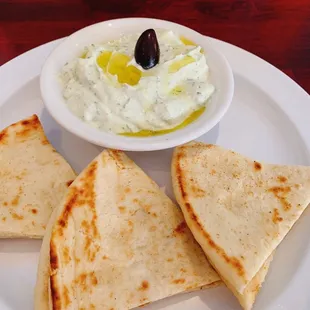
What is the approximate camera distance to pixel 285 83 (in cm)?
339

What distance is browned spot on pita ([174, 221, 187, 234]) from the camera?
99.5 inches

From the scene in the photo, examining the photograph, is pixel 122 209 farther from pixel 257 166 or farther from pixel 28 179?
pixel 257 166

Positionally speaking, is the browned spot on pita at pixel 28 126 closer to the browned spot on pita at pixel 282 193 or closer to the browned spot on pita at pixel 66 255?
the browned spot on pita at pixel 66 255

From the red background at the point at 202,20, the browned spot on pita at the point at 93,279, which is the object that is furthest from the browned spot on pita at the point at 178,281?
the red background at the point at 202,20

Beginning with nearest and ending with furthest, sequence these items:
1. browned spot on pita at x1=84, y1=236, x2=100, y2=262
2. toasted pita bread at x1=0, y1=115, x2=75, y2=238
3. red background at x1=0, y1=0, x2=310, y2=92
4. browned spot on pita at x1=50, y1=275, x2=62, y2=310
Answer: browned spot on pita at x1=50, y1=275, x2=62, y2=310 → browned spot on pita at x1=84, y1=236, x2=100, y2=262 → toasted pita bread at x1=0, y1=115, x2=75, y2=238 → red background at x1=0, y1=0, x2=310, y2=92

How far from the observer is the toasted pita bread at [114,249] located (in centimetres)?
223

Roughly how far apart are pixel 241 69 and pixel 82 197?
1714 mm

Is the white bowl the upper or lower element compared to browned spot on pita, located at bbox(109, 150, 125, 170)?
upper

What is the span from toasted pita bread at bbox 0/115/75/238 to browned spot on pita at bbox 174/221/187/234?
25.8 inches

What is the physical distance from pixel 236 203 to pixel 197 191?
0.22 meters

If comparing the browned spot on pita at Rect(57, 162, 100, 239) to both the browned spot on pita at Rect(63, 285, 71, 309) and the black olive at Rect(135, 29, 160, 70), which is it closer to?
the browned spot on pita at Rect(63, 285, 71, 309)

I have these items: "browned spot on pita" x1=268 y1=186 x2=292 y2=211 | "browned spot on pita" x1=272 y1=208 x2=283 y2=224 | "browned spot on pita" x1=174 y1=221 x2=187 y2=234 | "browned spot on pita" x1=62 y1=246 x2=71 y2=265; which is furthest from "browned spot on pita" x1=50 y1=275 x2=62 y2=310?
"browned spot on pita" x1=268 y1=186 x2=292 y2=211

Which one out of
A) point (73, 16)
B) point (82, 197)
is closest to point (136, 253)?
point (82, 197)

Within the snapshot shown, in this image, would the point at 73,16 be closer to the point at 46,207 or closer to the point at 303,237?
the point at 46,207
